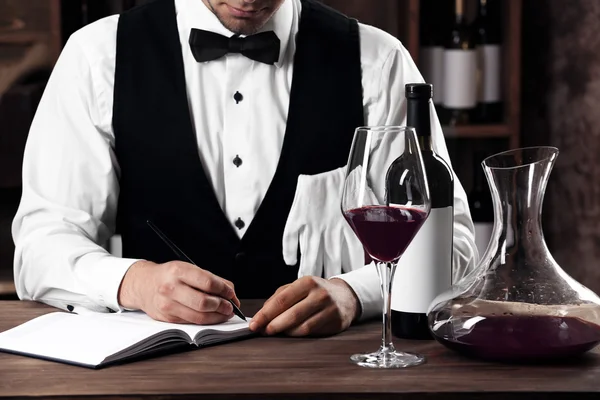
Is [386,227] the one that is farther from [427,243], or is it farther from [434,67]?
[434,67]

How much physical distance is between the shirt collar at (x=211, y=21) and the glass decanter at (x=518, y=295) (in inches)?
38.9

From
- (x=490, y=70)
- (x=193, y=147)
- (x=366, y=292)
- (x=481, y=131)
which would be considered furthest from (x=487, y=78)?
(x=366, y=292)

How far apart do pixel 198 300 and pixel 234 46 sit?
85 centimetres

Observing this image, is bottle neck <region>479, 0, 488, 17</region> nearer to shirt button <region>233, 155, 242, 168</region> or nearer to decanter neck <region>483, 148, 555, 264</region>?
shirt button <region>233, 155, 242, 168</region>

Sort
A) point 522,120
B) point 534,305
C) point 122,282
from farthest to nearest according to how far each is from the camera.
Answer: point 522,120
point 122,282
point 534,305

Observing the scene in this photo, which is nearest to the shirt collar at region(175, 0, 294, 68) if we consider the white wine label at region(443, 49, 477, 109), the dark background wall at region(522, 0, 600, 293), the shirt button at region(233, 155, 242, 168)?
the shirt button at region(233, 155, 242, 168)

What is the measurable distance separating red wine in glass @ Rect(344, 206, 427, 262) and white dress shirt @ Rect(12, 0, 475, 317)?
2.40 ft

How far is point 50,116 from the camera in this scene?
212 centimetres

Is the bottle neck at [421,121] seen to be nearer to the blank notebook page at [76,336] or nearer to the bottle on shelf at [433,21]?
the blank notebook page at [76,336]

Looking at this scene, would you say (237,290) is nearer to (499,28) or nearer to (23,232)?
(23,232)

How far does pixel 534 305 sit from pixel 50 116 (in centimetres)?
125

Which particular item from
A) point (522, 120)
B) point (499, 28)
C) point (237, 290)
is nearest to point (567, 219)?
point (522, 120)

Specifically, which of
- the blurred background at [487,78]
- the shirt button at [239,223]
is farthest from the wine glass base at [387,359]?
the blurred background at [487,78]

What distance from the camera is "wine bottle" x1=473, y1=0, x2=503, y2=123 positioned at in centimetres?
289
